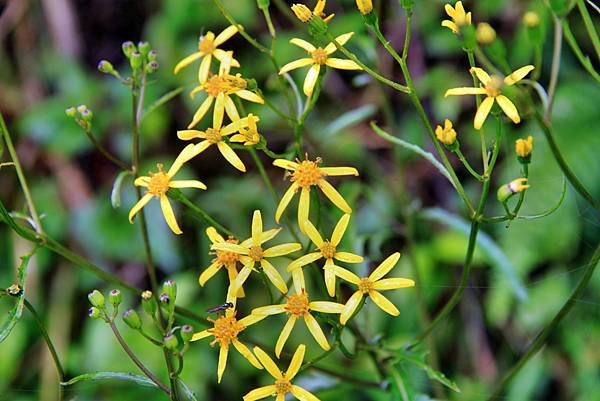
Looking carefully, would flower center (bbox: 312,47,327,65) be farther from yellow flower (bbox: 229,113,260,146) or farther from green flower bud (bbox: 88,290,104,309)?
green flower bud (bbox: 88,290,104,309)

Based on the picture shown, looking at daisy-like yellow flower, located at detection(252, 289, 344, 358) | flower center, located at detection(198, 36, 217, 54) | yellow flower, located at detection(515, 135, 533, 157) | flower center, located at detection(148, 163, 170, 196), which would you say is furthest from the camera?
flower center, located at detection(198, 36, 217, 54)

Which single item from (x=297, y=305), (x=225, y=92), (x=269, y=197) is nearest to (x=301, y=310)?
(x=297, y=305)

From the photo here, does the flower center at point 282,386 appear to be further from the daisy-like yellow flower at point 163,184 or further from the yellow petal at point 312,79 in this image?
the yellow petal at point 312,79

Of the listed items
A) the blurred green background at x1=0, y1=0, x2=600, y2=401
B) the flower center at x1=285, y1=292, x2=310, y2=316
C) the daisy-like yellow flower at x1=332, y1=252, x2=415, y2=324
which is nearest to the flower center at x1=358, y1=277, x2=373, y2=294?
Result: the daisy-like yellow flower at x1=332, y1=252, x2=415, y2=324

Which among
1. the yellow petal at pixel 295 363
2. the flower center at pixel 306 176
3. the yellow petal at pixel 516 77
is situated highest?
the flower center at pixel 306 176

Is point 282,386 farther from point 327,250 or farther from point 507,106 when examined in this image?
point 507,106

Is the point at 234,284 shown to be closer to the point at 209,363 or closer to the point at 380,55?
the point at 209,363

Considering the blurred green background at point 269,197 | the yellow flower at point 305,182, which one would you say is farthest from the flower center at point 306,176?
the blurred green background at point 269,197
